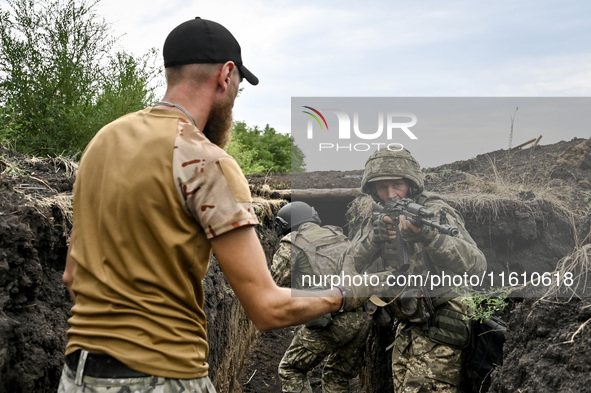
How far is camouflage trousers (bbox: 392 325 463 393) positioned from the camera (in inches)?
160

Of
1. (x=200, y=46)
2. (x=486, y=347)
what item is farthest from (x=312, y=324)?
(x=200, y=46)

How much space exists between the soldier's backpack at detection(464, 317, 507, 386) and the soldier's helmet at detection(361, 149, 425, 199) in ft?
3.52

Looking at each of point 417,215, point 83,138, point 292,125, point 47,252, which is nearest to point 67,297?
point 47,252

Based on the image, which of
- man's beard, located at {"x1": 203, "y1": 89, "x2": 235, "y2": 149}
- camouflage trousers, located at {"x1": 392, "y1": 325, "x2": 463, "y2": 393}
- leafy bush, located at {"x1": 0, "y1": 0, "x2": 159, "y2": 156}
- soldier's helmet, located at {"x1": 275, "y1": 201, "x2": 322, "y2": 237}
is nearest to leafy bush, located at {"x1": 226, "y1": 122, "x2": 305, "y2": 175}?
leafy bush, located at {"x1": 0, "y1": 0, "x2": 159, "y2": 156}

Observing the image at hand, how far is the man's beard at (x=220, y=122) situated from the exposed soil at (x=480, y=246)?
1247mm

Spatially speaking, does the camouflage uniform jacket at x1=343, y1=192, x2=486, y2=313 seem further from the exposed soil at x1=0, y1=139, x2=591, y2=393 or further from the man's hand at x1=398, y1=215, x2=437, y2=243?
the exposed soil at x1=0, y1=139, x2=591, y2=393

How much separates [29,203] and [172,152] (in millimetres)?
1857

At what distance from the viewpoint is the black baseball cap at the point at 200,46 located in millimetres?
2043

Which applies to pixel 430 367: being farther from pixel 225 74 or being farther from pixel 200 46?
pixel 200 46

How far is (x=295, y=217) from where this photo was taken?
18.6 feet

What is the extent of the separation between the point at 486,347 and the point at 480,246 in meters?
0.72

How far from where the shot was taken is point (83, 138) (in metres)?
10.2

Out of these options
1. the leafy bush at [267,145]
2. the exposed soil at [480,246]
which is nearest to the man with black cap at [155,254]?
the exposed soil at [480,246]

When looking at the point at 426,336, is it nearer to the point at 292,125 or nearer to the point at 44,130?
the point at 292,125
